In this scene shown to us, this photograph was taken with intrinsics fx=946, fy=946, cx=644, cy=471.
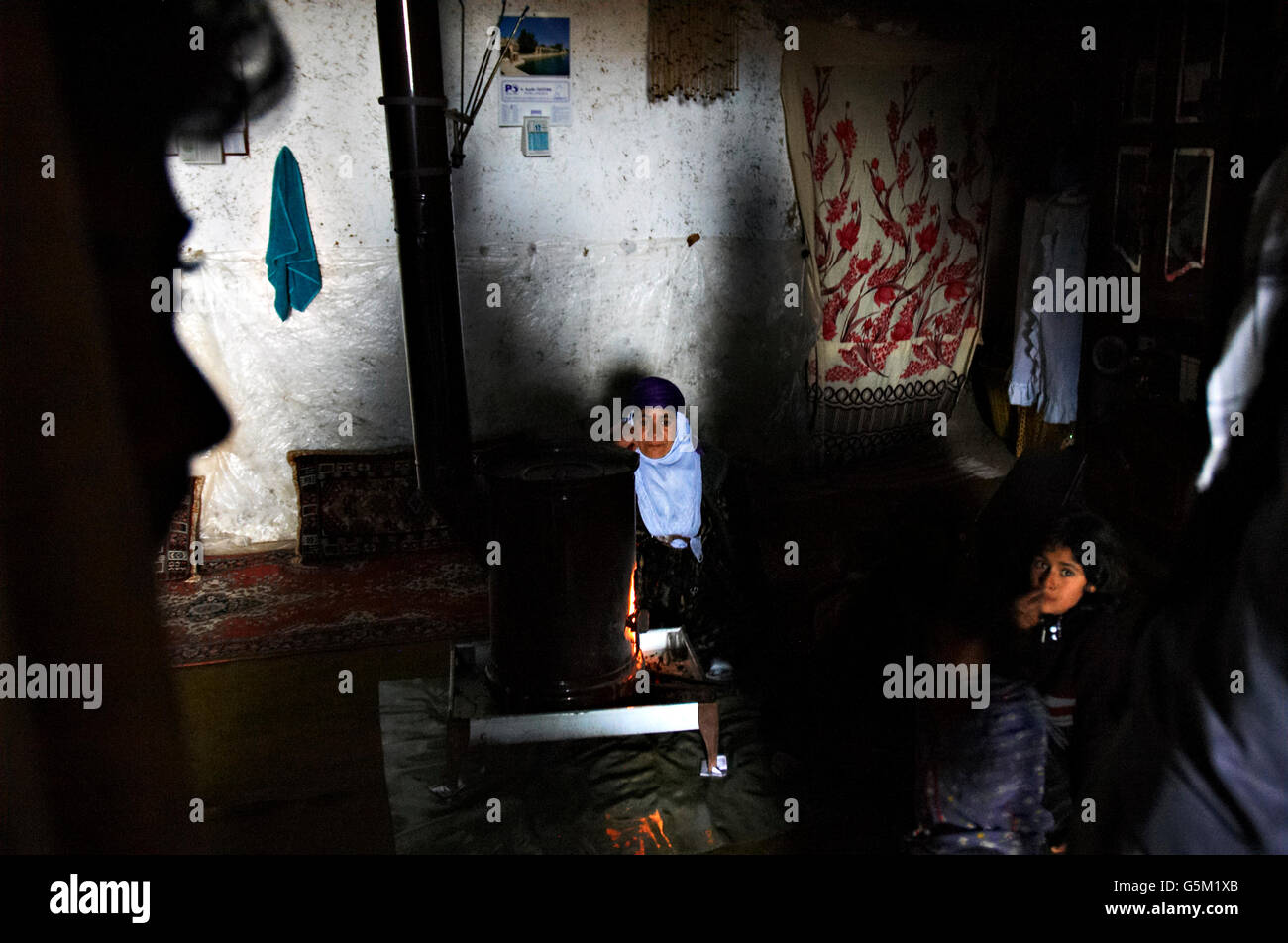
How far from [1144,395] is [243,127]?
498cm

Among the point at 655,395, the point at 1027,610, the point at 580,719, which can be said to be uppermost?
the point at 655,395

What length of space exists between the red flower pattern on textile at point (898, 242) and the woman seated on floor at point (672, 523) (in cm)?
239

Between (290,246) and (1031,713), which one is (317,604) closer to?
(290,246)

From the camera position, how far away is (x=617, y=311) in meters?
5.87

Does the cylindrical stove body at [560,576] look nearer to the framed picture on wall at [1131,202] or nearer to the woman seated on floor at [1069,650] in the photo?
the woman seated on floor at [1069,650]

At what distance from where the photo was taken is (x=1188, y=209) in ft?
15.3

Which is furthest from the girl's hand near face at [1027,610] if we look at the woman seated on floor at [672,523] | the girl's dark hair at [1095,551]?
the woman seated on floor at [672,523]

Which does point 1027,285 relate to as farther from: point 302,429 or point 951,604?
point 302,429

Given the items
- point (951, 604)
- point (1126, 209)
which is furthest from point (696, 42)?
point (951, 604)

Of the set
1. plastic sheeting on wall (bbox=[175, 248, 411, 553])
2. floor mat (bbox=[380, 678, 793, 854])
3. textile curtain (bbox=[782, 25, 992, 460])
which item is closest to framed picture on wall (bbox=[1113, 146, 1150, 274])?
textile curtain (bbox=[782, 25, 992, 460])

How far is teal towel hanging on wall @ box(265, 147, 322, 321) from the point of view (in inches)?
200

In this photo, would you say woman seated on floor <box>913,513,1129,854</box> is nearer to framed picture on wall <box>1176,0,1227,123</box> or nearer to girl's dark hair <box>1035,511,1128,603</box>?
girl's dark hair <box>1035,511,1128,603</box>

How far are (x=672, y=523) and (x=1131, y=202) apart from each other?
3.18m

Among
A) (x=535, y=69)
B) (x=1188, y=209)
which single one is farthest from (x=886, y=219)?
(x=535, y=69)
